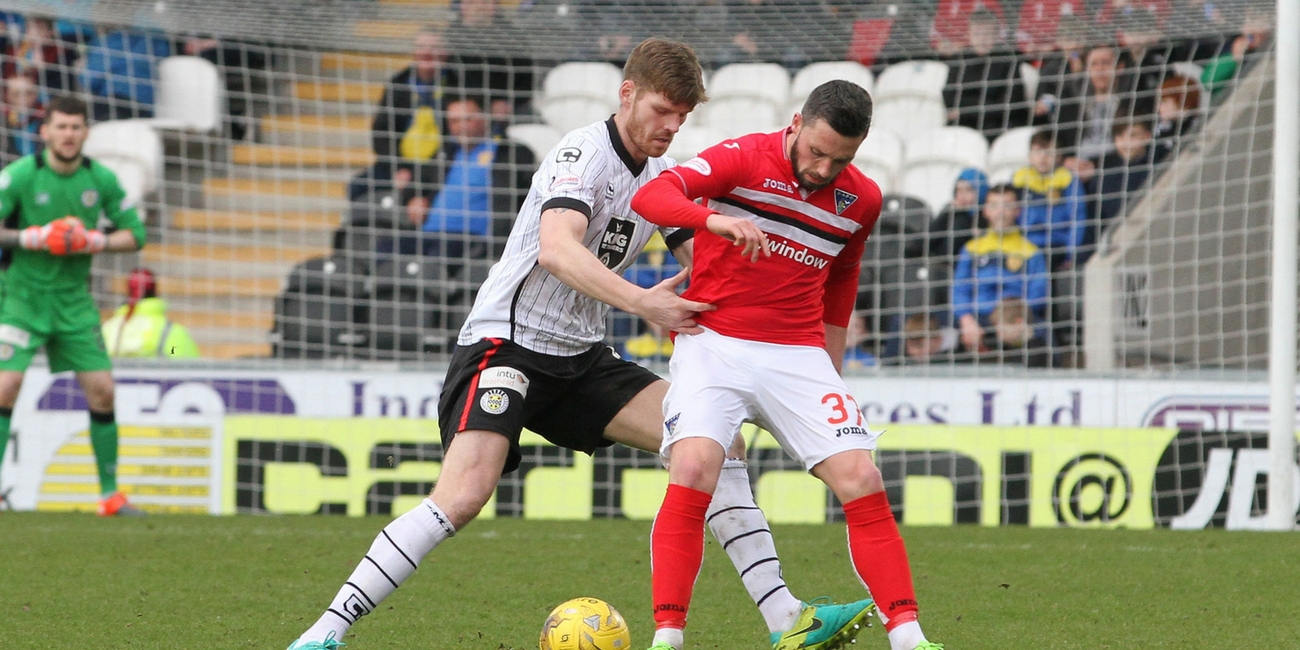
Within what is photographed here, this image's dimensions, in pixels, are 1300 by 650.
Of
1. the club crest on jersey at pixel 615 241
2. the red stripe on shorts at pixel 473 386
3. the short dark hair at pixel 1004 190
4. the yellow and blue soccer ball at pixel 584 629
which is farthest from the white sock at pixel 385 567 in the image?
the short dark hair at pixel 1004 190

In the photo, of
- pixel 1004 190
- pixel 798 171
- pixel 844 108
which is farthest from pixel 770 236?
pixel 1004 190

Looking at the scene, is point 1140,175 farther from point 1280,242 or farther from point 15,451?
point 15,451

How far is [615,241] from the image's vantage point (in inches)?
180

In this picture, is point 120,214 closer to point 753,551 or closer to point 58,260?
point 58,260

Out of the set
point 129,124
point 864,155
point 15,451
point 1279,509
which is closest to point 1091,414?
point 1279,509

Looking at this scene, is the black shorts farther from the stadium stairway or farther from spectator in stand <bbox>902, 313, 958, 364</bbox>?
the stadium stairway

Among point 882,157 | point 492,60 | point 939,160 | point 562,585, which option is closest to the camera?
point 562,585

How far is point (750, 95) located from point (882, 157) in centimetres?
123

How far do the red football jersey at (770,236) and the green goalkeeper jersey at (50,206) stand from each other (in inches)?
205

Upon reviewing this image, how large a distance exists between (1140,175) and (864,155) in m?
2.22

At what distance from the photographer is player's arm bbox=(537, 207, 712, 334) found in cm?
405

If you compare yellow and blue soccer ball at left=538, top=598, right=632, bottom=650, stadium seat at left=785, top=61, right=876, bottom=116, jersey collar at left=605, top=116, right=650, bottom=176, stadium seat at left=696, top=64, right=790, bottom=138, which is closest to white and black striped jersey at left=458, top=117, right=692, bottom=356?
jersey collar at left=605, top=116, right=650, bottom=176

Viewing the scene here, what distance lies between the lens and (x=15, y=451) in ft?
31.1

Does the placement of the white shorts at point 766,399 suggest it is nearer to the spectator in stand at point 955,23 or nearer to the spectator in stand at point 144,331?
the spectator in stand at point 144,331
